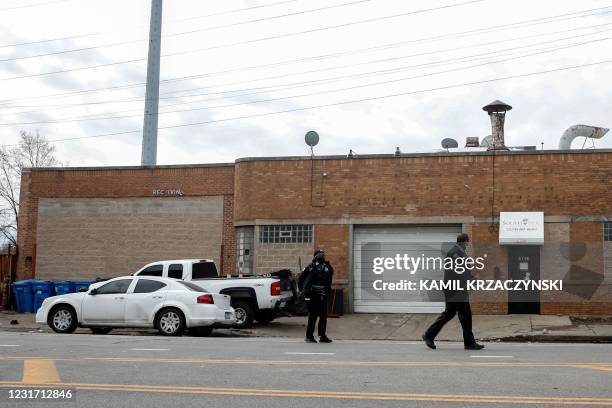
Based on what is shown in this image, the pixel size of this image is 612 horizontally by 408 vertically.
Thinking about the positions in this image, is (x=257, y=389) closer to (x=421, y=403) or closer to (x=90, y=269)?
(x=421, y=403)

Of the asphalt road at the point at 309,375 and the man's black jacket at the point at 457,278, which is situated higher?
Answer: the man's black jacket at the point at 457,278

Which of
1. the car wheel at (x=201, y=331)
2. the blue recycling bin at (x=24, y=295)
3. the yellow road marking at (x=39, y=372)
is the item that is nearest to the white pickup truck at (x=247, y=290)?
the car wheel at (x=201, y=331)

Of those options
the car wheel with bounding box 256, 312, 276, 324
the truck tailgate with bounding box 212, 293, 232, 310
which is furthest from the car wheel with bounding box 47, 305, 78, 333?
the car wheel with bounding box 256, 312, 276, 324

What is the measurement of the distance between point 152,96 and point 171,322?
29585mm

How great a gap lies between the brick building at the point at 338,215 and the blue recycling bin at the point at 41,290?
194 centimetres

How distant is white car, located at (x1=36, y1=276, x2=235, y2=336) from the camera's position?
16.9m

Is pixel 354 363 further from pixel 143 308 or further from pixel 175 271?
pixel 175 271

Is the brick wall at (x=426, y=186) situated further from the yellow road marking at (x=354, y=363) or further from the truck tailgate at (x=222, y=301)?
the yellow road marking at (x=354, y=363)

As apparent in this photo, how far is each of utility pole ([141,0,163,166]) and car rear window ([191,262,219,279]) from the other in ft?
77.0

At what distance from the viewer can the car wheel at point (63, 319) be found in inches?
707

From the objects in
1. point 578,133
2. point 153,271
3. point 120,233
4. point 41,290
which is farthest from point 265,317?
point 578,133

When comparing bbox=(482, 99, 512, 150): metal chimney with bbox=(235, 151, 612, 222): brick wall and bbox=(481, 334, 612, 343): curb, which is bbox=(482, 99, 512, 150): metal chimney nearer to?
bbox=(235, 151, 612, 222): brick wall

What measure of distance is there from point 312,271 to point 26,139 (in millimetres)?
39876

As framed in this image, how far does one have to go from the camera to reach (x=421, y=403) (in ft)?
24.5
